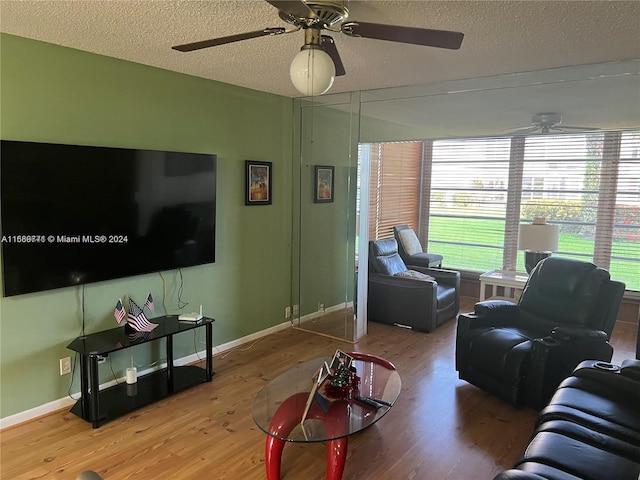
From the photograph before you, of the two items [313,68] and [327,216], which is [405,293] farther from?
[313,68]

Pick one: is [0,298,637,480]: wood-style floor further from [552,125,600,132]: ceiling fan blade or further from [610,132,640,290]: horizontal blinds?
[610,132,640,290]: horizontal blinds

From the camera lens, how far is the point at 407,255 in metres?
6.26

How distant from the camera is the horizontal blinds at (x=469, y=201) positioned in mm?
6492

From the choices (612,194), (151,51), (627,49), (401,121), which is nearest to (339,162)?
(401,121)

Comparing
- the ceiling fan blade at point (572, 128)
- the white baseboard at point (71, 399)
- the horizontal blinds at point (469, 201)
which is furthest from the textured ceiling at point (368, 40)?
the horizontal blinds at point (469, 201)

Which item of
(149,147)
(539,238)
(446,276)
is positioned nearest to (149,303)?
(149,147)

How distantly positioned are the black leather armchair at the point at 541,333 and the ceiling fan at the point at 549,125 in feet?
3.56

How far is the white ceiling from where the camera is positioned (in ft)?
7.48

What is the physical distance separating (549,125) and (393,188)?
3.16m

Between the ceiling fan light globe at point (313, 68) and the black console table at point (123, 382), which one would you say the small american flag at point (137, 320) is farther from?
the ceiling fan light globe at point (313, 68)

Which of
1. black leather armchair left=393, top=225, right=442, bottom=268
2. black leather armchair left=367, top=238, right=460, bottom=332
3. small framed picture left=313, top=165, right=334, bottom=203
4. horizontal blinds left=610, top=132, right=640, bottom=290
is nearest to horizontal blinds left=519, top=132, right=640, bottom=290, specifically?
horizontal blinds left=610, top=132, right=640, bottom=290

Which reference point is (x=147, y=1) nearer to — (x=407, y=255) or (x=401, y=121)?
(x=401, y=121)

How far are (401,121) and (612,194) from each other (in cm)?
312

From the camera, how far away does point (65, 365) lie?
3188 mm
